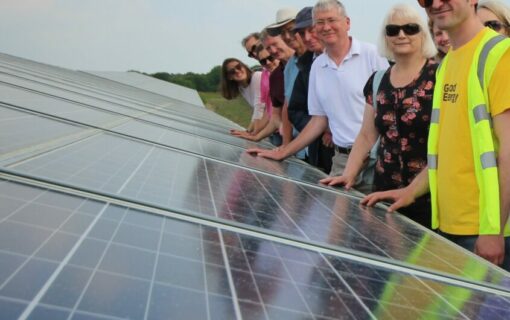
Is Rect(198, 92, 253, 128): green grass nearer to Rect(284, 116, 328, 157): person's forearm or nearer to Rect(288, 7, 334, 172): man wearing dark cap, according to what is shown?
Rect(288, 7, 334, 172): man wearing dark cap

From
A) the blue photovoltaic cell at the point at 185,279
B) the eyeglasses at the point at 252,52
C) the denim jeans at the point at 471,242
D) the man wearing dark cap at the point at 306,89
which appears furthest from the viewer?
the eyeglasses at the point at 252,52

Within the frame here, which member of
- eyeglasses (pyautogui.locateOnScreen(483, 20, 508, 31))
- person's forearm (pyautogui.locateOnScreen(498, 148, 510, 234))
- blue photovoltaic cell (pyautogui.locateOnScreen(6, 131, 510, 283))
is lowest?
blue photovoltaic cell (pyautogui.locateOnScreen(6, 131, 510, 283))

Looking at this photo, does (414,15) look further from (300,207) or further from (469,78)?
(300,207)

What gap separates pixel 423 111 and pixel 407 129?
0.43 feet

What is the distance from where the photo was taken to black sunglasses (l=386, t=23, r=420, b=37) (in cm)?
309

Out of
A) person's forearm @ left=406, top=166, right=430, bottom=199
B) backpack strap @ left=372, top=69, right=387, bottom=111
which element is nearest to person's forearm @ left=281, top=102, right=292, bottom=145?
backpack strap @ left=372, top=69, right=387, bottom=111

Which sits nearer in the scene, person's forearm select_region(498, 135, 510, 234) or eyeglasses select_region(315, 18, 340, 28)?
person's forearm select_region(498, 135, 510, 234)

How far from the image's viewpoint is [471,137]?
2447 millimetres

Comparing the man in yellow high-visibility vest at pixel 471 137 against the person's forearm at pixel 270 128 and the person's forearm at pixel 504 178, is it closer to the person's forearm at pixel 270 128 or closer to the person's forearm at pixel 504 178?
the person's forearm at pixel 504 178

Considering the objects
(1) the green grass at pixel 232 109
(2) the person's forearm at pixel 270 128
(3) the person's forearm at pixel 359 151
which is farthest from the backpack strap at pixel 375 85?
(1) the green grass at pixel 232 109

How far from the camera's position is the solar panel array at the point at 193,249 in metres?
0.96

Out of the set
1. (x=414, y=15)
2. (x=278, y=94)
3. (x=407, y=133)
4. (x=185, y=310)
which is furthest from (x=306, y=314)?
(x=278, y=94)

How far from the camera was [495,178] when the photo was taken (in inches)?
90.8

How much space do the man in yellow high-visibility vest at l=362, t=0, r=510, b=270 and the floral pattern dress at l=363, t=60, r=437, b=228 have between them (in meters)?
0.28
